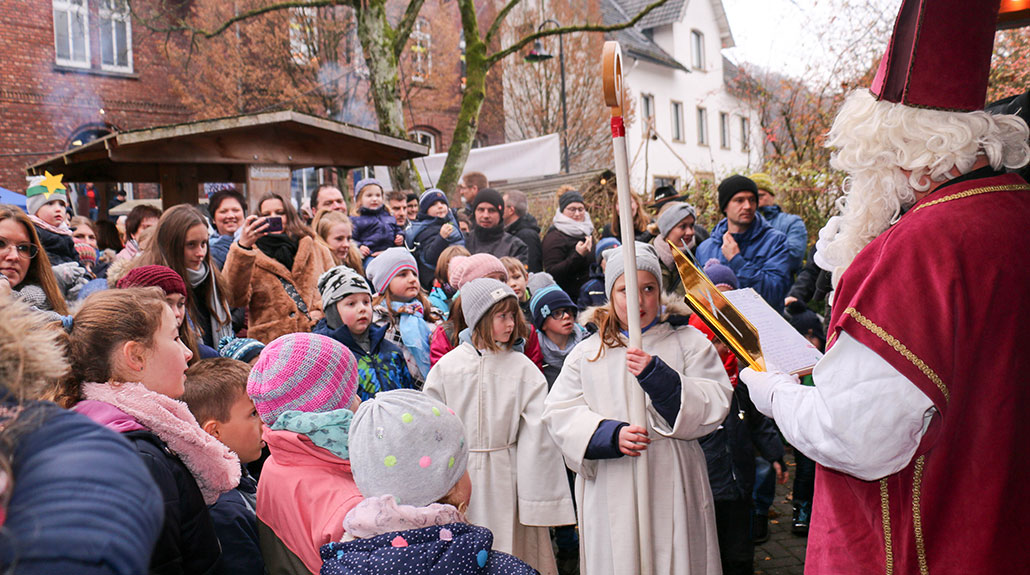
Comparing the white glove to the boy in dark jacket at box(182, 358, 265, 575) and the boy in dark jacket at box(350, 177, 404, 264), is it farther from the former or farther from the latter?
the boy in dark jacket at box(350, 177, 404, 264)

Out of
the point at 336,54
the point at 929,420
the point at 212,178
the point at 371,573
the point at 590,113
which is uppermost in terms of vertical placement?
the point at 336,54

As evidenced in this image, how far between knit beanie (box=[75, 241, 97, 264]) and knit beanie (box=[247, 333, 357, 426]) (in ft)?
17.2

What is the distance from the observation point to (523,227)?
8109mm

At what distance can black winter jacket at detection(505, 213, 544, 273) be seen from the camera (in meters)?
7.81

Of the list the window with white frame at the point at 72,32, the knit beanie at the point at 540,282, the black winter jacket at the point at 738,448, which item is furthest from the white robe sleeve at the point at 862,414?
the window with white frame at the point at 72,32

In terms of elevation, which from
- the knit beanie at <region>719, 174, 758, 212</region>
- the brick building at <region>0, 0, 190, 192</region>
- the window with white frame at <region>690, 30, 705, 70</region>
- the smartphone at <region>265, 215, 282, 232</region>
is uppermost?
the window with white frame at <region>690, 30, 705, 70</region>

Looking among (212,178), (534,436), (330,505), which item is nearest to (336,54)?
(212,178)

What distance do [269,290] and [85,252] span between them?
10.2 ft

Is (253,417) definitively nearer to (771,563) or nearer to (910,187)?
(910,187)

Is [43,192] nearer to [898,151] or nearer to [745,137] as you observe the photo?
[898,151]

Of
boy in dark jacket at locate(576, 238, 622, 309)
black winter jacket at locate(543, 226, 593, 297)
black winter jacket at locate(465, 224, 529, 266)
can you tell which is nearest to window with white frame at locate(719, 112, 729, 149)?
black winter jacket at locate(543, 226, 593, 297)

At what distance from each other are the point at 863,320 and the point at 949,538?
568mm

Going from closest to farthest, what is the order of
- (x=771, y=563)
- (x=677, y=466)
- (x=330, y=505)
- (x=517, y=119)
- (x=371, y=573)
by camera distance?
(x=371, y=573) < (x=330, y=505) < (x=677, y=466) < (x=771, y=563) < (x=517, y=119)

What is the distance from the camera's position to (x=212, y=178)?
765 centimetres
